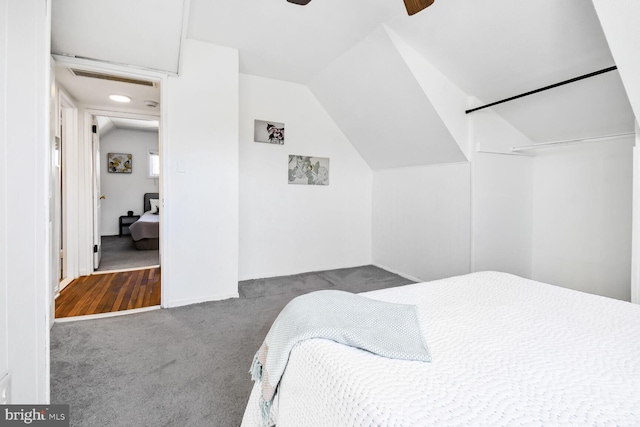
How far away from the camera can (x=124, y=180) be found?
6570 millimetres

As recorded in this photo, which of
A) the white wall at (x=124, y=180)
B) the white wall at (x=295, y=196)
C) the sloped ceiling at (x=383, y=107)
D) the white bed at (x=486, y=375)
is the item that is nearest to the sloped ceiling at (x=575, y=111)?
the sloped ceiling at (x=383, y=107)

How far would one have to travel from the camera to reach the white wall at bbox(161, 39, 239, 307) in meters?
2.67

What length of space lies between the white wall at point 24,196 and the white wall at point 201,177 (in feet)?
5.41

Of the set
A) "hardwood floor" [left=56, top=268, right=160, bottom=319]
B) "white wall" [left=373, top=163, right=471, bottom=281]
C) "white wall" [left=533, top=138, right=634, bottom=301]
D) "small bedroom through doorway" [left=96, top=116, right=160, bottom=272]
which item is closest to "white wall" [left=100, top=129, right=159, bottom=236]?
"small bedroom through doorway" [left=96, top=116, right=160, bottom=272]

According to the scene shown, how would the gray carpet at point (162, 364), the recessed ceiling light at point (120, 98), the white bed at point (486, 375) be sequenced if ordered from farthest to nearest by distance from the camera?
the recessed ceiling light at point (120, 98)
the gray carpet at point (162, 364)
the white bed at point (486, 375)

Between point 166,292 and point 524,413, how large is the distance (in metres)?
2.77

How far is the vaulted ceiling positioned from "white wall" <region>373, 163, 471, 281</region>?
290 millimetres

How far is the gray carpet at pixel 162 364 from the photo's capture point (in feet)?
4.66

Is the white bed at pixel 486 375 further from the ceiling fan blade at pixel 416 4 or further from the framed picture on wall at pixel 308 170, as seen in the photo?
the framed picture on wall at pixel 308 170

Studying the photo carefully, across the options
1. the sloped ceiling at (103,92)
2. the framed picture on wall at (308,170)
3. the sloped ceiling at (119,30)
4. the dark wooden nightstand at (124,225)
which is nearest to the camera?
the sloped ceiling at (119,30)

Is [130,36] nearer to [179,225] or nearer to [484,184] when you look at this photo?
[179,225]

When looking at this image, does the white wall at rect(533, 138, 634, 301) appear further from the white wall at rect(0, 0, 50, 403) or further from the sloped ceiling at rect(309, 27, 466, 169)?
the white wall at rect(0, 0, 50, 403)

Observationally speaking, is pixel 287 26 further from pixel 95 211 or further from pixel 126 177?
pixel 126 177

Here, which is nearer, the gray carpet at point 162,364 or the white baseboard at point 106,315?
the gray carpet at point 162,364
